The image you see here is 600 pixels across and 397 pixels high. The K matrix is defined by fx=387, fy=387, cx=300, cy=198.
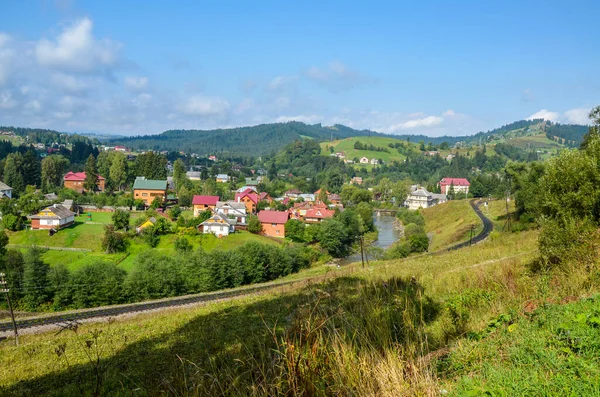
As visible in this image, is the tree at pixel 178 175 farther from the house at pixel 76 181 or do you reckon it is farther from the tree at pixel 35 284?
the tree at pixel 35 284

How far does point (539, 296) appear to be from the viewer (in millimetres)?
5613

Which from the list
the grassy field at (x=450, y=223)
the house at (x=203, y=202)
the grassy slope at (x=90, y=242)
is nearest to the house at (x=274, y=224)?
the grassy slope at (x=90, y=242)

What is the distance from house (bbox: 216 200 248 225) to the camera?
177 feet

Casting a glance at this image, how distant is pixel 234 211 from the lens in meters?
56.4

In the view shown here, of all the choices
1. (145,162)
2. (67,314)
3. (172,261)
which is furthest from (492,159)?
(67,314)

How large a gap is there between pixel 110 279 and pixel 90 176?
186 feet

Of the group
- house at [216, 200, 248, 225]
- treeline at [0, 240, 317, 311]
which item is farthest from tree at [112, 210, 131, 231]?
treeline at [0, 240, 317, 311]

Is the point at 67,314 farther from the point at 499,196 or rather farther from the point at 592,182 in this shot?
the point at 499,196

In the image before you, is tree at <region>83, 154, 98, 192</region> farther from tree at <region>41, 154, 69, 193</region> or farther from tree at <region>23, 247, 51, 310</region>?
tree at <region>23, 247, 51, 310</region>

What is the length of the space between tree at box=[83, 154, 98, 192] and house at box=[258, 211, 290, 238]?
1674 inches

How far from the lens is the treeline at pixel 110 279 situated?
25594mm

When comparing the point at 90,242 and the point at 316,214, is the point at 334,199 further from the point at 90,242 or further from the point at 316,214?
the point at 90,242

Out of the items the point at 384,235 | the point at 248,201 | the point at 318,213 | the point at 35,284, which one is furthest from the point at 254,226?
the point at 35,284

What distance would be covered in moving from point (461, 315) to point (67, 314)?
65.4 ft
